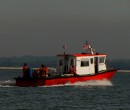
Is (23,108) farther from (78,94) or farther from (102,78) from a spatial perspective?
(102,78)

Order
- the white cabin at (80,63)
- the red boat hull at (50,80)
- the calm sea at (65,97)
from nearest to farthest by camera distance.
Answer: the calm sea at (65,97), the red boat hull at (50,80), the white cabin at (80,63)

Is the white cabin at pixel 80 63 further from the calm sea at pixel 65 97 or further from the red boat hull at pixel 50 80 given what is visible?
the calm sea at pixel 65 97

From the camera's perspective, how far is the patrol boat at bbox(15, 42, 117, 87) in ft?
203

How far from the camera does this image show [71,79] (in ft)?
207

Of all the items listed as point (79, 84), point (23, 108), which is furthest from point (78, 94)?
point (23, 108)

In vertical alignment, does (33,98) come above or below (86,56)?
below

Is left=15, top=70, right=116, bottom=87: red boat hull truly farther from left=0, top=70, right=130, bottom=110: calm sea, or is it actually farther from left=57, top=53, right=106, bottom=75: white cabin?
left=57, top=53, right=106, bottom=75: white cabin

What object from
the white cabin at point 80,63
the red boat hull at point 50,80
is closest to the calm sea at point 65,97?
the red boat hull at point 50,80

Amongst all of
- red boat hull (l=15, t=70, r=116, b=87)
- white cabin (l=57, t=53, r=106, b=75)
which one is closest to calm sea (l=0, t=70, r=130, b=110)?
red boat hull (l=15, t=70, r=116, b=87)

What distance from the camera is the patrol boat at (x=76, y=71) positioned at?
61.8 meters

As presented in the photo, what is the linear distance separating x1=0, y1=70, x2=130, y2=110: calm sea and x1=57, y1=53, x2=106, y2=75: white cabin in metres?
1.30

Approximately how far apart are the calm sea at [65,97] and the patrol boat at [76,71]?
2.10 ft

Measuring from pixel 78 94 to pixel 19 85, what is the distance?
7670 millimetres

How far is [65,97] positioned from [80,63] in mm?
11174
